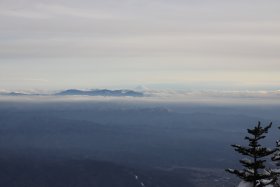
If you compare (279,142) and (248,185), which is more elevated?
(279,142)

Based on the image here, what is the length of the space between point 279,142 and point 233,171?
3.54 metres

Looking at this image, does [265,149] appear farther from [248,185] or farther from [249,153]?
[248,185]

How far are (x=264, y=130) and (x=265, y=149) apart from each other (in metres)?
1.13

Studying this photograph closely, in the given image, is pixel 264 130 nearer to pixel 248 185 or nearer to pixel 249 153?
pixel 249 153

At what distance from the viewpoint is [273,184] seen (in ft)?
95.9

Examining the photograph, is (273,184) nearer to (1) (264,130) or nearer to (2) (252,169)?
(2) (252,169)

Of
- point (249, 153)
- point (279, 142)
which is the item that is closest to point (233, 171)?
point (249, 153)

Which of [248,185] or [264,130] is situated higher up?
[264,130]

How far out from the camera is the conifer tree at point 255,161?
28.0 metres

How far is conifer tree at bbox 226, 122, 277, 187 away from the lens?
91.9ft

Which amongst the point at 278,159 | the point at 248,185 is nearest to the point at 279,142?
the point at 278,159

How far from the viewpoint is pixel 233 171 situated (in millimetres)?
28719

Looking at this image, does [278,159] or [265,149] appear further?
[278,159]

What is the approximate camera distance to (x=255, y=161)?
2855 cm
